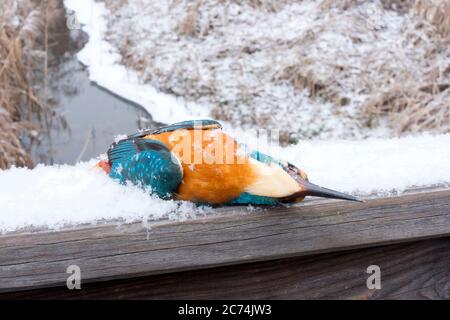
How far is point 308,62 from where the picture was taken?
5527mm

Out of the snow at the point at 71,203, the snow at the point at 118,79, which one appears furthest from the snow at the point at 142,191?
the snow at the point at 118,79

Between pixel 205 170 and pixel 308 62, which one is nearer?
pixel 205 170

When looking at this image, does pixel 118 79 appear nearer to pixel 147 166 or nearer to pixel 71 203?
pixel 147 166

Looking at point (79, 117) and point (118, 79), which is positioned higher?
point (118, 79)

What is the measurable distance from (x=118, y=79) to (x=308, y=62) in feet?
7.11

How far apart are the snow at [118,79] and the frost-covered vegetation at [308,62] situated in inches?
5.7

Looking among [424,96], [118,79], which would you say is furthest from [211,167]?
[118,79]

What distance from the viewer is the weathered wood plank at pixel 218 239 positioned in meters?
1.01

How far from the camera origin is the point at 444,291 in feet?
4.22

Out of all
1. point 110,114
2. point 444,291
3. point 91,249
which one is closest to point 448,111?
point 110,114

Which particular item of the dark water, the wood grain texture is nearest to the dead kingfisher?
the wood grain texture

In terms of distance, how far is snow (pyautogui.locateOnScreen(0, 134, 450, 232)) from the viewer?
109cm

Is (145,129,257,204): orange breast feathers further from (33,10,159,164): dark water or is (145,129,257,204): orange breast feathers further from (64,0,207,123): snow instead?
(64,0,207,123): snow
